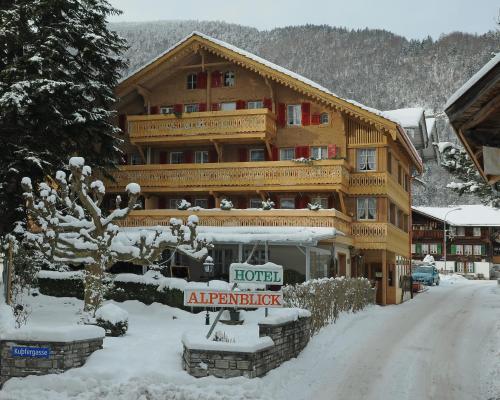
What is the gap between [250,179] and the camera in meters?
32.1

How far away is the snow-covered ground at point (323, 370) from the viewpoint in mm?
13195

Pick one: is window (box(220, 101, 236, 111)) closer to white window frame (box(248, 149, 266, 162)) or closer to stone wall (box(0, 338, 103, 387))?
white window frame (box(248, 149, 266, 162))

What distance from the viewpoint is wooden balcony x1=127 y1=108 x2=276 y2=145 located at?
32.6 m

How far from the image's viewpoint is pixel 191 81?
3622cm

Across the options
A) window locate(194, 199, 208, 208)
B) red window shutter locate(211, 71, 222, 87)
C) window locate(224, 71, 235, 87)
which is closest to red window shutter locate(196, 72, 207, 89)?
red window shutter locate(211, 71, 222, 87)

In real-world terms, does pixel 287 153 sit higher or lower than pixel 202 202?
higher

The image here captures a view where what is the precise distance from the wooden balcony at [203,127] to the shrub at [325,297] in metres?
9.77

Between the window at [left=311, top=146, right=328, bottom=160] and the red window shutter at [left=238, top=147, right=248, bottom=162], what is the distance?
11.7 feet

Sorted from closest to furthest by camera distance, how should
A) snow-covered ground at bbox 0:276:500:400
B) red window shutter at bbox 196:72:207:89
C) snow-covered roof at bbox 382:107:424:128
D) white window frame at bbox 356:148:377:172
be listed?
1. snow-covered ground at bbox 0:276:500:400
2. white window frame at bbox 356:148:377:172
3. red window shutter at bbox 196:72:207:89
4. snow-covered roof at bbox 382:107:424:128

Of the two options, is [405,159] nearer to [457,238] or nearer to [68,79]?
[68,79]

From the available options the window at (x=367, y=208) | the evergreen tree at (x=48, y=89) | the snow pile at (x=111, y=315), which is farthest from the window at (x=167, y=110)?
the snow pile at (x=111, y=315)

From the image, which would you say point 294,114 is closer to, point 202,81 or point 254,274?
point 202,81

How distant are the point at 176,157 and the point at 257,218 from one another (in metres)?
8.36

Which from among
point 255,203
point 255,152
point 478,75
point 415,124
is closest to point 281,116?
point 255,152
